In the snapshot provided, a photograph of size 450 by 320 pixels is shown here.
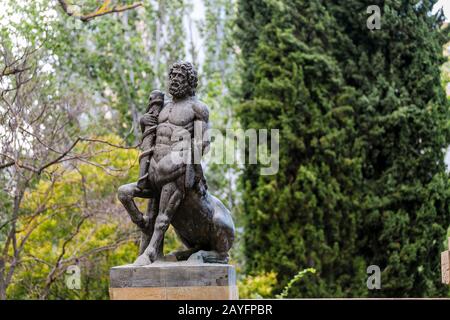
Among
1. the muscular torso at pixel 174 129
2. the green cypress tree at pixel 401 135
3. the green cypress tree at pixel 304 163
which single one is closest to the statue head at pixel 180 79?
the muscular torso at pixel 174 129

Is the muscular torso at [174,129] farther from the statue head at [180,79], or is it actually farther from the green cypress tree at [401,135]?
the green cypress tree at [401,135]

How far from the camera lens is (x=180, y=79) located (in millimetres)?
6852

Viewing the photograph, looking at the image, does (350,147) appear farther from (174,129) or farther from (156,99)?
(174,129)

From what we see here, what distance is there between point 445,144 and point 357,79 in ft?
7.30

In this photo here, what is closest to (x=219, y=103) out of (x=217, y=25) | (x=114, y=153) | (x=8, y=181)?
(x=217, y=25)

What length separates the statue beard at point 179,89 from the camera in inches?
270

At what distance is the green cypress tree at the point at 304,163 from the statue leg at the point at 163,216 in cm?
760

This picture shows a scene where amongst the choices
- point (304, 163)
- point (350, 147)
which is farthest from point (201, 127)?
point (350, 147)

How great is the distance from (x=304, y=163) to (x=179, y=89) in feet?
27.0

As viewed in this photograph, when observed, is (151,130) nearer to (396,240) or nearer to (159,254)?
(159,254)

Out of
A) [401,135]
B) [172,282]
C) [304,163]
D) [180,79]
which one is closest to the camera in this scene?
[172,282]

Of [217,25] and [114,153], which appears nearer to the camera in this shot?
[114,153]

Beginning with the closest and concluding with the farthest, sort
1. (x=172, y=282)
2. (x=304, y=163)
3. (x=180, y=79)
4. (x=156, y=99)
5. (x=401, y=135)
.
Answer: (x=172, y=282)
(x=180, y=79)
(x=156, y=99)
(x=401, y=135)
(x=304, y=163)
